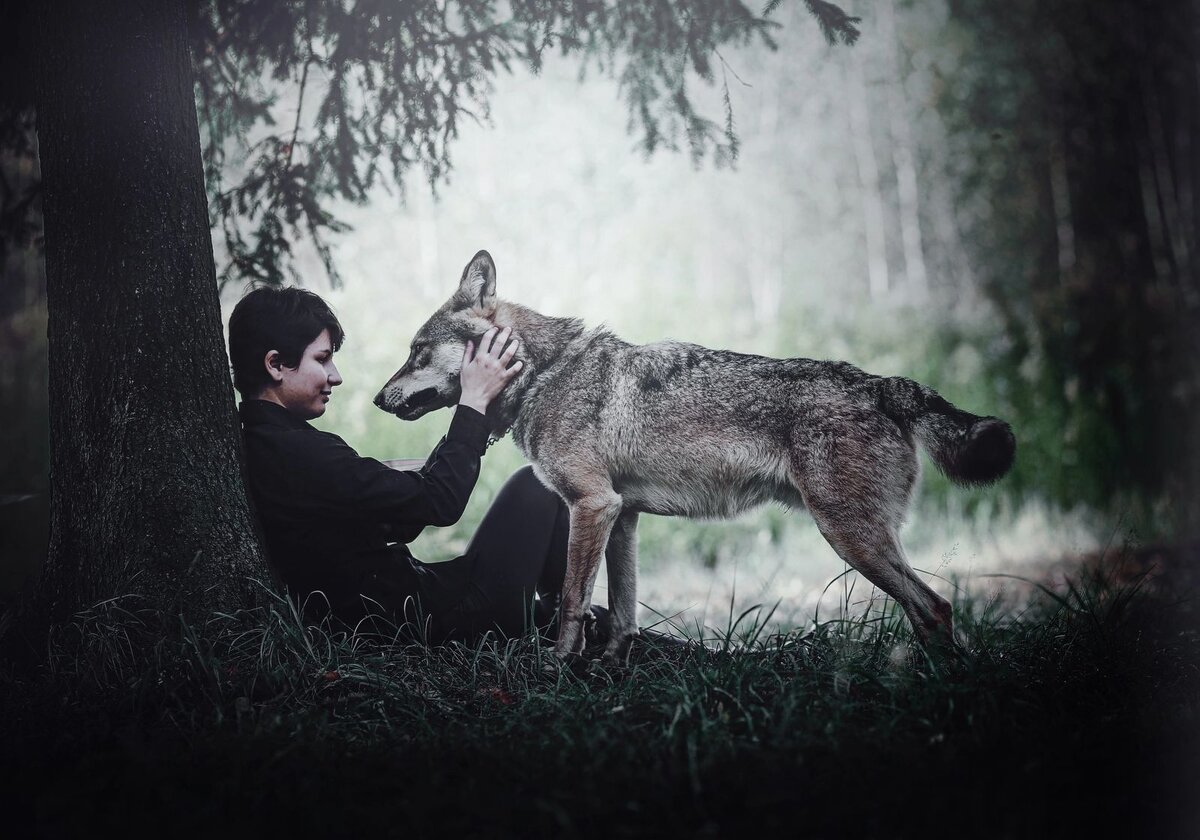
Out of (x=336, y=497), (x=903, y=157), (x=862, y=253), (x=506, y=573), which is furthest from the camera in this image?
(x=862, y=253)

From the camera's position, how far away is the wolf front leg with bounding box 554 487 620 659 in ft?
11.5

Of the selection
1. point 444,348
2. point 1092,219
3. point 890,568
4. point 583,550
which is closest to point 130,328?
point 444,348

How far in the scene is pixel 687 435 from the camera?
363 centimetres

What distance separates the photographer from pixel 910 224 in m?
13.5

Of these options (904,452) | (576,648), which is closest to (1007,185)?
(904,452)

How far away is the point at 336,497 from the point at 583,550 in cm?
107

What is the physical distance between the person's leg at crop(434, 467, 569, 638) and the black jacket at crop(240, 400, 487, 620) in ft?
0.54

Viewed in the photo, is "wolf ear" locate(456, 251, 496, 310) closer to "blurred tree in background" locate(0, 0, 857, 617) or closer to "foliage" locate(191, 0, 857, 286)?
"foliage" locate(191, 0, 857, 286)

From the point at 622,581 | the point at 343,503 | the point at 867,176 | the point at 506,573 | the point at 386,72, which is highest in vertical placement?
the point at 867,176

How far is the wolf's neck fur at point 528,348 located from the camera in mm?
3861

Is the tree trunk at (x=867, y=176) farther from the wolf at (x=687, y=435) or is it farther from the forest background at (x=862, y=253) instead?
the wolf at (x=687, y=435)

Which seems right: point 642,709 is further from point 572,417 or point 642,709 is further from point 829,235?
point 829,235

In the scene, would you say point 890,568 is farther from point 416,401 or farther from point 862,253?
point 862,253

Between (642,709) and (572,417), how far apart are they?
145cm
